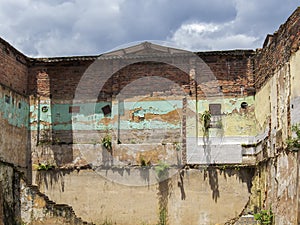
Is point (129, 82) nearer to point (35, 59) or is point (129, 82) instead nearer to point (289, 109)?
point (35, 59)

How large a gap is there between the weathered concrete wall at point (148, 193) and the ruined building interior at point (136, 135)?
0.03 metres

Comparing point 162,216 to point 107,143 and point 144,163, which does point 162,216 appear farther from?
point 107,143

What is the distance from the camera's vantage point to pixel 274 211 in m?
13.8

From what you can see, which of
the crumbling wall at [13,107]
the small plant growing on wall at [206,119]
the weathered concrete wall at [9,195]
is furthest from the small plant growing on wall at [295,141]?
the crumbling wall at [13,107]

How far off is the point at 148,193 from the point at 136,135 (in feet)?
7.09

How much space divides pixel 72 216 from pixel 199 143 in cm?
506

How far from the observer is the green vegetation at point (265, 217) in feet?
46.6

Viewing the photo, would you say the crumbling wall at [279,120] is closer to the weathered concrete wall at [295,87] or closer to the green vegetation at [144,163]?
the weathered concrete wall at [295,87]

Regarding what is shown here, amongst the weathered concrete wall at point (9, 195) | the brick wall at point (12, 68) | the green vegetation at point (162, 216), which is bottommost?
the green vegetation at point (162, 216)

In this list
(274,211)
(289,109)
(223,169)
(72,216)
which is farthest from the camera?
(223,169)

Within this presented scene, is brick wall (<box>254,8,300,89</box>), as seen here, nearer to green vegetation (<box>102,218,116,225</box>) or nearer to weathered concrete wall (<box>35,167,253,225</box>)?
weathered concrete wall (<box>35,167,253,225</box>)

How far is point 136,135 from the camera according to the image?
1769 cm

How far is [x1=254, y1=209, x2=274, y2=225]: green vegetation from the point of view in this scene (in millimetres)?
14219

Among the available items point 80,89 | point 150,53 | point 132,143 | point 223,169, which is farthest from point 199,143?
point 80,89
